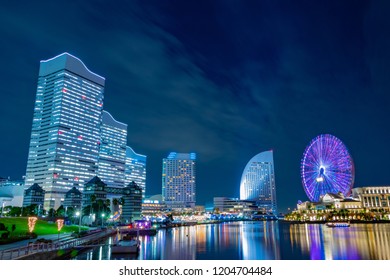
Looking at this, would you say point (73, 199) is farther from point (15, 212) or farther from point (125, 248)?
point (125, 248)

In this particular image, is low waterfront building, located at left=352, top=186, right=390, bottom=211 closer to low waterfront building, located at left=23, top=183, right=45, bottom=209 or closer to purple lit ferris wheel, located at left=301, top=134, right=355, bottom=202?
purple lit ferris wheel, located at left=301, top=134, right=355, bottom=202

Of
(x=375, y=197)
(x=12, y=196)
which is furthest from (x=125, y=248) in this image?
(x=375, y=197)

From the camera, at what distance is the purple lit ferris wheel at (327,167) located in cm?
11106

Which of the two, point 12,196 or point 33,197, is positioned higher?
point 12,196

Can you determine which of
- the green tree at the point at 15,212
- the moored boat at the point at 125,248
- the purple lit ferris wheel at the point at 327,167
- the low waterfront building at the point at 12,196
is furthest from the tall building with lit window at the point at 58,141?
the moored boat at the point at 125,248

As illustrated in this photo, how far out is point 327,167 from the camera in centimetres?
11600

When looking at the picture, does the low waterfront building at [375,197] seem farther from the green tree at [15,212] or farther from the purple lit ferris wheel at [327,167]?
the green tree at [15,212]

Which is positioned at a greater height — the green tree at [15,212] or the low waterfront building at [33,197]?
the low waterfront building at [33,197]

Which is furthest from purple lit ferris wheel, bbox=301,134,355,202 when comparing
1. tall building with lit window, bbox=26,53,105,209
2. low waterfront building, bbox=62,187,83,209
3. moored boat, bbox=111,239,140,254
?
tall building with lit window, bbox=26,53,105,209

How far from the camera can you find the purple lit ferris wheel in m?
111

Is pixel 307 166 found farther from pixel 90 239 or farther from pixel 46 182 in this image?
pixel 46 182

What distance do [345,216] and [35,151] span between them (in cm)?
18216
